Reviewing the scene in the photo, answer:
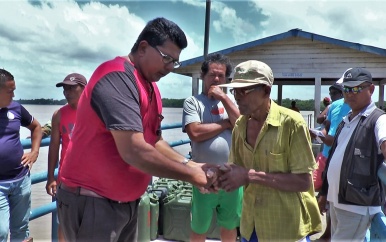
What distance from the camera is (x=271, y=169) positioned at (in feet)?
7.30

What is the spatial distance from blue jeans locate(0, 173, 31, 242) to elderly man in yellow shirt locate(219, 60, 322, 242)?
206 cm

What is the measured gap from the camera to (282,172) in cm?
220

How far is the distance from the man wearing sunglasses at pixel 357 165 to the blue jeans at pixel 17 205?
274 cm

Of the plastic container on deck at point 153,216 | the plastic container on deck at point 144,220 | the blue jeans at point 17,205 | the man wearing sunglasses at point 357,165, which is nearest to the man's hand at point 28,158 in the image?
the blue jeans at point 17,205

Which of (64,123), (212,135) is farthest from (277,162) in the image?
(64,123)

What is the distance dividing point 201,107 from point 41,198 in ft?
22.5

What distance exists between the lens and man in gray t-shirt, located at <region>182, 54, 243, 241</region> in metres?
3.46

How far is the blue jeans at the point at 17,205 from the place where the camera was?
325 centimetres

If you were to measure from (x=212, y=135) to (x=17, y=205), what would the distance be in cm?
192

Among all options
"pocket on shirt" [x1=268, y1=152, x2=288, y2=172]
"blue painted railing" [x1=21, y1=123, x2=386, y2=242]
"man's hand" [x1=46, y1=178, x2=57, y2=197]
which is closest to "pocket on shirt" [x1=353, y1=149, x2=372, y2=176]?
"blue painted railing" [x1=21, y1=123, x2=386, y2=242]

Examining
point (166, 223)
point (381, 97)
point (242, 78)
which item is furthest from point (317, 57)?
point (242, 78)

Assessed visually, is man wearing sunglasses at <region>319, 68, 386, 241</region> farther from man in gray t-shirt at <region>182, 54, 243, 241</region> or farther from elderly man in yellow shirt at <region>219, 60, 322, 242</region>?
man in gray t-shirt at <region>182, 54, 243, 241</region>

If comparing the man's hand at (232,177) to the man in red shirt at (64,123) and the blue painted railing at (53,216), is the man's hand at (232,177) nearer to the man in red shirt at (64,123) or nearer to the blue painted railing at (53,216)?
the blue painted railing at (53,216)

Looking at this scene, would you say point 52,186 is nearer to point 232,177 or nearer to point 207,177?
point 207,177
